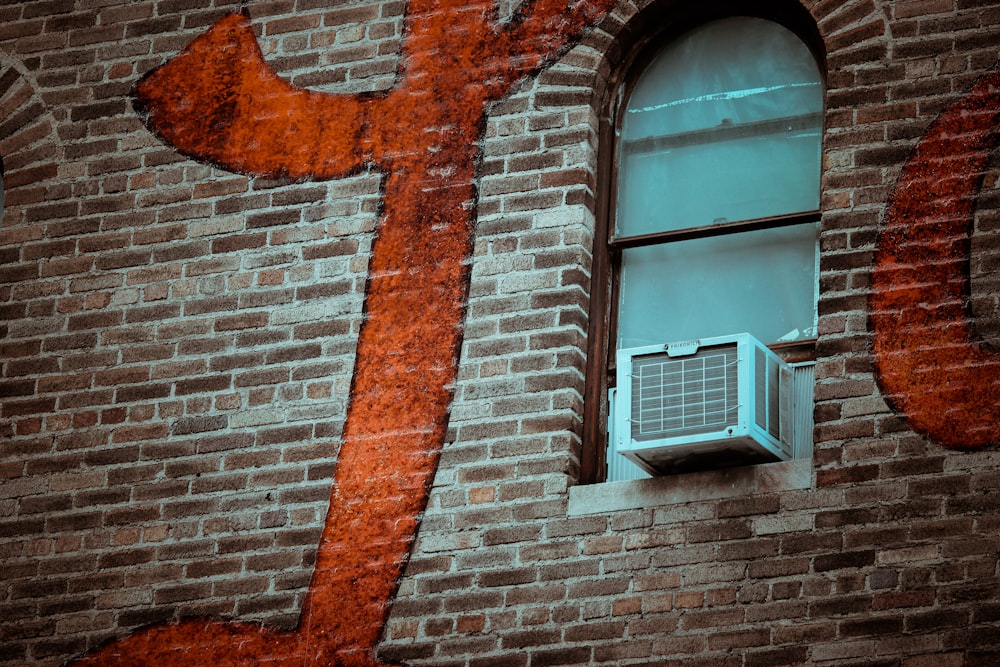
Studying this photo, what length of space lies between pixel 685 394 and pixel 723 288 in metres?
0.76

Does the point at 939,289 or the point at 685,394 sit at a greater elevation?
the point at 939,289

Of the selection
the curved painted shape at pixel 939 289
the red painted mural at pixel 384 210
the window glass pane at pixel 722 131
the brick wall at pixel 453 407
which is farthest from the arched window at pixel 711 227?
the red painted mural at pixel 384 210

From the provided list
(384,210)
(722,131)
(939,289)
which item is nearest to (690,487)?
(939,289)

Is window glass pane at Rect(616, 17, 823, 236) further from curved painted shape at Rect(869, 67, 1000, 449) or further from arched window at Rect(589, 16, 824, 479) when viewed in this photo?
curved painted shape at Rect(869, 67, 1000, 449)

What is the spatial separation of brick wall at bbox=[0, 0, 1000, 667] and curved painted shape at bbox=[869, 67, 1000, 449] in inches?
2.4

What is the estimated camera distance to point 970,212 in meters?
7.17

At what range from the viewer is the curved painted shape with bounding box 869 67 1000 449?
687 centimetres

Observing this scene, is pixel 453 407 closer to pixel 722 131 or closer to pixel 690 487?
pixel 690 487

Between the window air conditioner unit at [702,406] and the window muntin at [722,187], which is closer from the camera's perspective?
the window air conditioner unit at [702,406]

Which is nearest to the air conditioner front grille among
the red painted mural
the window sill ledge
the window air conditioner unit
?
the window air conditioner unit

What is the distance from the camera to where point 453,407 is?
757 cm

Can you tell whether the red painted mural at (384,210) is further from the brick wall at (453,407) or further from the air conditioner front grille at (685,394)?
the air conditioner front grille at (685,394)

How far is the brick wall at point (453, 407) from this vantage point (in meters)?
6.82

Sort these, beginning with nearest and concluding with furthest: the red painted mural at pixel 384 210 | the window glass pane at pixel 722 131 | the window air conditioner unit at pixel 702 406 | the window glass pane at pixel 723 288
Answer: the window air conditioner unit at pixel 702 406
the red painted mural at pixel 384 210
the window glass pane at pixel 723 288
the window glass pane at pixel 722 131
